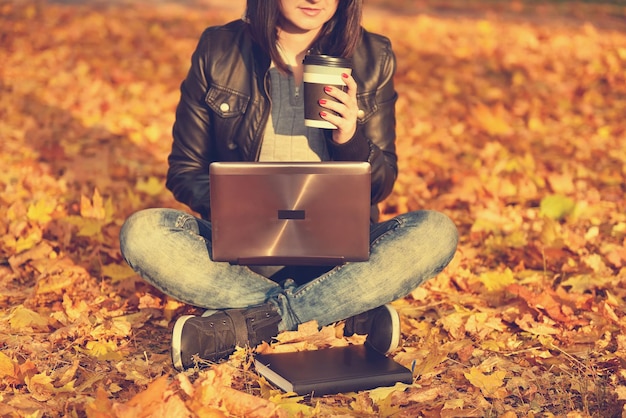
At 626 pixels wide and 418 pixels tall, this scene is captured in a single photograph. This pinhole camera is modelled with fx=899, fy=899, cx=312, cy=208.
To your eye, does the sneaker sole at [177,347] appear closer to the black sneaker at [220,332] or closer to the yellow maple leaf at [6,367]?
the black sneaker at [220,332]

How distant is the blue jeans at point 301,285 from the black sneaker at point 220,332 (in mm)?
78

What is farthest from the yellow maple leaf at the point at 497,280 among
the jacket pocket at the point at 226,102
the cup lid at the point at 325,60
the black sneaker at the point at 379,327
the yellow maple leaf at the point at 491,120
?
the yellow maple leaf at the point at 491,120

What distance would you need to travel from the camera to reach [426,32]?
1107 centimetres

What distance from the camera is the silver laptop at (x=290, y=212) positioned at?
3.08 m

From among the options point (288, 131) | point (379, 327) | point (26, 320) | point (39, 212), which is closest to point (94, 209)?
point (39, 212)

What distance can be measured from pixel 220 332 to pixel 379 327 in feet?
1.94

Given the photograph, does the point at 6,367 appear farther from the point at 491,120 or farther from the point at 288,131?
the point at 491,120

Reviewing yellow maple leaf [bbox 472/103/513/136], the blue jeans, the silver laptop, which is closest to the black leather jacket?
the blue jeans

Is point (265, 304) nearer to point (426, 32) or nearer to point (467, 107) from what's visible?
point (467, 107)

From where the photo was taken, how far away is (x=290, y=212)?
3121 mm

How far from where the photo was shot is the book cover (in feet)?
9.60

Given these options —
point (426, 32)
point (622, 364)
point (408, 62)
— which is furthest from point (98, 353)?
point (426, 32)

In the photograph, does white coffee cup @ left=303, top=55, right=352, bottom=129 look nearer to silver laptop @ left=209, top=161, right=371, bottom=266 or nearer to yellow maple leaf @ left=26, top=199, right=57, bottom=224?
silver laptop @ left=209, top=161, right=371, bottom=266

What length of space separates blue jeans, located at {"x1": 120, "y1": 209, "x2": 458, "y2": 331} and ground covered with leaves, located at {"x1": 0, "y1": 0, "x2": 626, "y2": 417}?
135 millimetres
